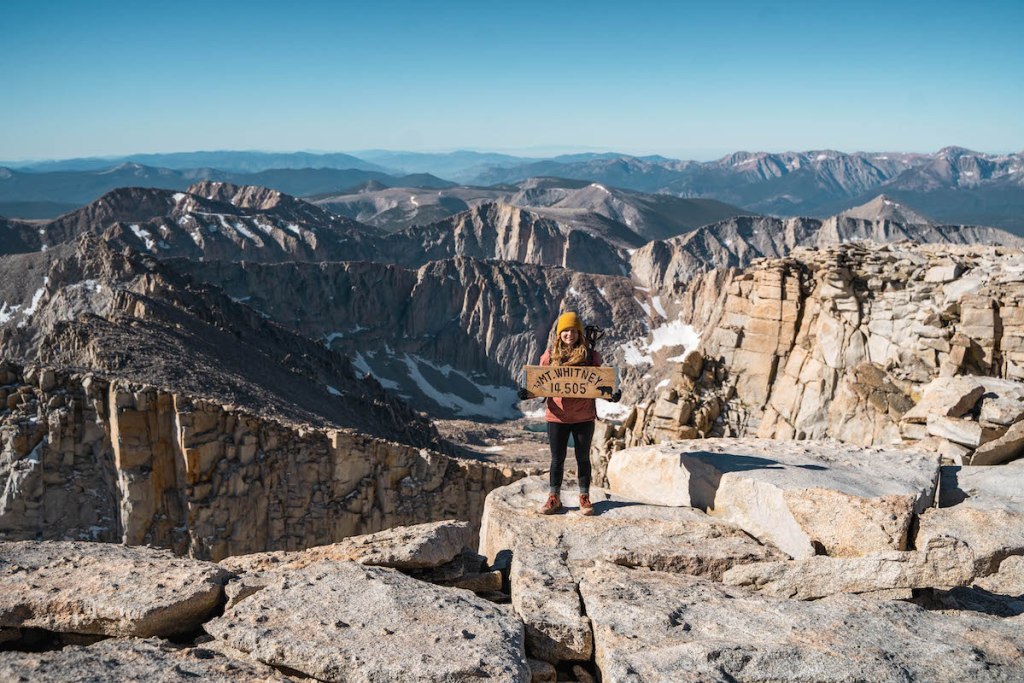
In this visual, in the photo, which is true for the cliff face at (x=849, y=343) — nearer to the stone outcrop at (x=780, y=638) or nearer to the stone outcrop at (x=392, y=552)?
the stone outcrop at (x=780, y=638)

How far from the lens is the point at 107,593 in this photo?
7289mm

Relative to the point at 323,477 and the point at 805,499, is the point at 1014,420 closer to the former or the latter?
the point at 805,499

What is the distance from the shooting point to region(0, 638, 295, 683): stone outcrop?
5.97 m

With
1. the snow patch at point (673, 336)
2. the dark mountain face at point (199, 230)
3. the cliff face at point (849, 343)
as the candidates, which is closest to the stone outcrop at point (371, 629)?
the cliff face at point (849, 343)

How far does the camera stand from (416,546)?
859 centimetres

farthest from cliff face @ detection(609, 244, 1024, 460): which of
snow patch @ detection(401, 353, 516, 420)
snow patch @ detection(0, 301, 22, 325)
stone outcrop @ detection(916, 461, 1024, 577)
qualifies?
snow patch @ detection(401, 353, 516, 420)

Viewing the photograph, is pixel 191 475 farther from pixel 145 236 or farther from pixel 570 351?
pixel 145 236

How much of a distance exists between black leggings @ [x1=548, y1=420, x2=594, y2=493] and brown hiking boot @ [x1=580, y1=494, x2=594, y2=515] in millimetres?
109

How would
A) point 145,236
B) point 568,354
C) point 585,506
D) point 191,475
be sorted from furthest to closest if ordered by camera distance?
point 145,236 < point 191,475 < point 568,354 < point 585,506

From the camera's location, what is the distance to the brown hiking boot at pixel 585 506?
396 inches

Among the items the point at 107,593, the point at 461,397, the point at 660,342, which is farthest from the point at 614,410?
the point at 107,593

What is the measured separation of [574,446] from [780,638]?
4098 mm

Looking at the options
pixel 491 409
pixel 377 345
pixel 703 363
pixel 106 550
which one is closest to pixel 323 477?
pixel 703 363

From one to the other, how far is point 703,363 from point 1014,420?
1484cm
